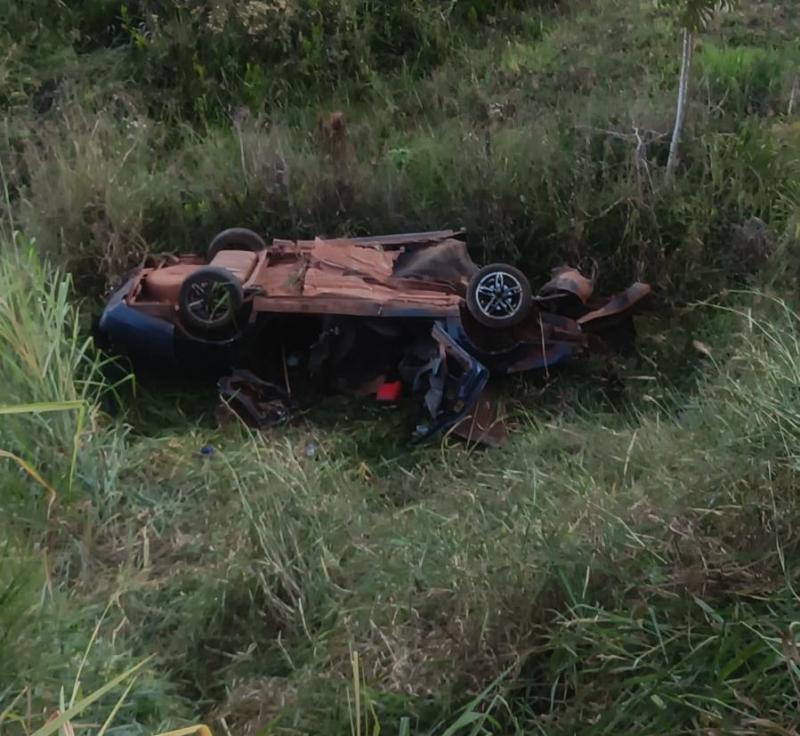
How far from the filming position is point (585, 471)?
3711 millimetres

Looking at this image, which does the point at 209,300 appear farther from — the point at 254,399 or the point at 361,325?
the point at 361,325

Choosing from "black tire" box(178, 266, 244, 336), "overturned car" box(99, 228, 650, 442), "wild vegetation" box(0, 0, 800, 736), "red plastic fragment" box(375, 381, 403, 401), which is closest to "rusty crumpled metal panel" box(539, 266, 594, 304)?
"overturned car" box(99, 228, 650, 442)

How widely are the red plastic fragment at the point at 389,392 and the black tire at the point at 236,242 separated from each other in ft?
4.04

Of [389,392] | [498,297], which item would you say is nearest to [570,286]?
[498,297]

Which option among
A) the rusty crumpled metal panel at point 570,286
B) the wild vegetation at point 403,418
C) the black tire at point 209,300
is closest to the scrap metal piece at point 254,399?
the wild vegetation at point 403,418

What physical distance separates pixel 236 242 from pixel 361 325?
1.15 m

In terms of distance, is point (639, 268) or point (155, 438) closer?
point (155, 438)

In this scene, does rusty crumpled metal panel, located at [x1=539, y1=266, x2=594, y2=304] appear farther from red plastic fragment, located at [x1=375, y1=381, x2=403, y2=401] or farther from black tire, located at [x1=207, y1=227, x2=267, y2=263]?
black tire, located at [x1=207, y1=227, x2=267, y2=263]

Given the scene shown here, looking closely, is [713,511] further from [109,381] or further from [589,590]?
[109,381]

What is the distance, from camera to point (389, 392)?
4875mm

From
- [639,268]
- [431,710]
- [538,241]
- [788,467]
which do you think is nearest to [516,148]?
[538,241]

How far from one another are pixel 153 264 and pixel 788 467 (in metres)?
3.83

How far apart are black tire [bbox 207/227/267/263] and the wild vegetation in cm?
41

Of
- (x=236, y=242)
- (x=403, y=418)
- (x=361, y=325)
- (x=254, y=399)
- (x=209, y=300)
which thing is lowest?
(x=403, y=418)
